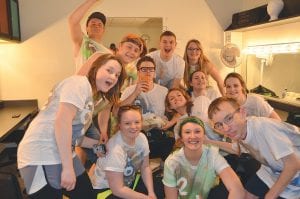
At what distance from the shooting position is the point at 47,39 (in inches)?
151

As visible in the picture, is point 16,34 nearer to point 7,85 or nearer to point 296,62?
point 7,85

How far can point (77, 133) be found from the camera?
1.46m

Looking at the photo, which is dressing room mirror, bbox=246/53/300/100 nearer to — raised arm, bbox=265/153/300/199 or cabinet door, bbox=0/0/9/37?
raised arm, bbox=265/153/300/199

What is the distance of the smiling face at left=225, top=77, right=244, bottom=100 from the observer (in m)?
2.36

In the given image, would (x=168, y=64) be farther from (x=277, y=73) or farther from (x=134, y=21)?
(x=134, y=21)

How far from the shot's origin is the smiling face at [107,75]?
1.48 metres

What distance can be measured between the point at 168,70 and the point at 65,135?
5.68 ft

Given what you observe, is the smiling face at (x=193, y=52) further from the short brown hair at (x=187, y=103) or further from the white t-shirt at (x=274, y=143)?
the white t-shirt at (x=274, y=143)

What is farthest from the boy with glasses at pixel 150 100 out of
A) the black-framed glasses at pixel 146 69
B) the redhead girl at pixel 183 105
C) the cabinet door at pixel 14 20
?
→ the cabinet door at pixel 14 20

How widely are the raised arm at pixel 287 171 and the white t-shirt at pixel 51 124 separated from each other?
0.97m

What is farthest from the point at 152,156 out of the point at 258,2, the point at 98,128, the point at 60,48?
the point at 258,2

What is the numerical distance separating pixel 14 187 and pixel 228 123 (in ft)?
3.99

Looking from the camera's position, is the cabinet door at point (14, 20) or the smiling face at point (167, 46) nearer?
the smiling face at point (167, 46)

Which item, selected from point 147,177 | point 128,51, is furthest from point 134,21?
point 147,177
